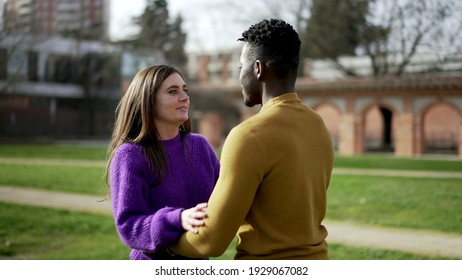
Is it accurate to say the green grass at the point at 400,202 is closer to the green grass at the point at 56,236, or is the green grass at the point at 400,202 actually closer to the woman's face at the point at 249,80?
the green grass at the point at 56,236

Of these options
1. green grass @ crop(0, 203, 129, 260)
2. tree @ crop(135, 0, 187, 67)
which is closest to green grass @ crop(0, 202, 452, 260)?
green grass @ crop(0, 203, 129, 260)

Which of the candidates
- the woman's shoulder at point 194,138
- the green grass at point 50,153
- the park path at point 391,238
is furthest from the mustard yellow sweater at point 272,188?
the green grass at point 50,153

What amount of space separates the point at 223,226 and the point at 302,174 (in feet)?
1.00

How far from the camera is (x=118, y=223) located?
6.86ft

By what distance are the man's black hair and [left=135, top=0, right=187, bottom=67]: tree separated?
30.4 m

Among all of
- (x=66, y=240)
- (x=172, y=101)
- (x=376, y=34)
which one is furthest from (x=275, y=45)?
(x=376, y=34)

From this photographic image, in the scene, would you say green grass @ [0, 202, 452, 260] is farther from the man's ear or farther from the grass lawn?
the man's ear

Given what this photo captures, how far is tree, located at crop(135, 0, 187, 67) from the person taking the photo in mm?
32441

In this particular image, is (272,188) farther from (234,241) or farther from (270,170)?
(234,241)

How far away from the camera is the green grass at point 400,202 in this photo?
25.8 ft

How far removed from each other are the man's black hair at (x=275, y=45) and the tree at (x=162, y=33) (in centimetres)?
3040

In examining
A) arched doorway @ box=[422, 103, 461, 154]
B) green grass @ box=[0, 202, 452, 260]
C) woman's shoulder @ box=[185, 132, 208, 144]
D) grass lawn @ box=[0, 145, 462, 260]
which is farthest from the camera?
arched doorway @ box=[422, 103, 461, 154]

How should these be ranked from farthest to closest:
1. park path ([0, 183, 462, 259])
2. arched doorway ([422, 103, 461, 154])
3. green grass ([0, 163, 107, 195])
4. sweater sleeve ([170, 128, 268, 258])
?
arched doorway ([422, 103, 461, 154]) < green grass ([0, 163, 107, 195]) < park path ([0, 183, 462, 259]) < sweater sleeve ([170, 128, 268, 258])

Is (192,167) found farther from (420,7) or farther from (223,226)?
(420,7)
